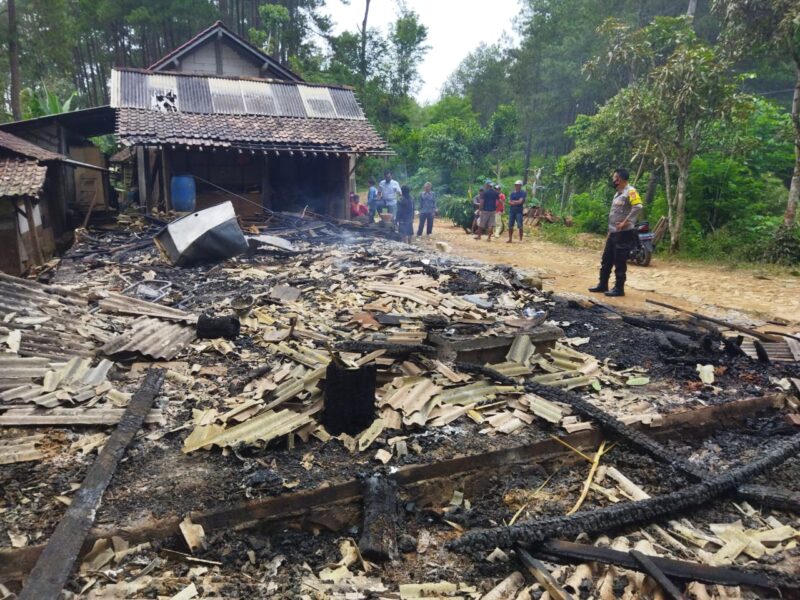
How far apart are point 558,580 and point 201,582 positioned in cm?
202

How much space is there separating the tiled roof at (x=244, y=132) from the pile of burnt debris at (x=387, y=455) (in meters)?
8.16

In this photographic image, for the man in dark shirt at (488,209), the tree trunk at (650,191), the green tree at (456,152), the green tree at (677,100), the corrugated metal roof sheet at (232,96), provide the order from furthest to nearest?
1. the green tree at (456,152)
2. the man in dark shirt at (488,209)
3. the tree trunk at (650,191)
4. the corrugated metal roof sheet at (232,96)
5. the green tree at (677,100)

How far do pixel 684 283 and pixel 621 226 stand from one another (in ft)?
9.78

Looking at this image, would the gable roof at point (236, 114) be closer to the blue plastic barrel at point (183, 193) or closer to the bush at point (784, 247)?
the blue plastic barrel at point (183, 193)

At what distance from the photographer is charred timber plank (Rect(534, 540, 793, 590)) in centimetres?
282

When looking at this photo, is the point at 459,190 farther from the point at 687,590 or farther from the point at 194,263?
the point at 687,590

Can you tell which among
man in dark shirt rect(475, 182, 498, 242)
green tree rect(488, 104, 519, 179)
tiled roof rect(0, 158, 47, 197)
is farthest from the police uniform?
green tree rect(488, 104, 519, 179)

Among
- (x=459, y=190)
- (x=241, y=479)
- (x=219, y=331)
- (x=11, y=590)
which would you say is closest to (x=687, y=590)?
(x=241, y=479)

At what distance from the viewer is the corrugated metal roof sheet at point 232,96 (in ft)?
50.4

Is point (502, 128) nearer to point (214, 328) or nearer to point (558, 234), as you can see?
point (558, 234)

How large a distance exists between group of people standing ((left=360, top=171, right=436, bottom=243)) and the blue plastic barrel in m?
5.60

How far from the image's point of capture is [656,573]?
2820 millimetres

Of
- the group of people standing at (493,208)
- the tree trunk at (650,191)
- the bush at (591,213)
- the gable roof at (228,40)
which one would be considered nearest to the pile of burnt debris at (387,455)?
the group of people standing at (493,208)

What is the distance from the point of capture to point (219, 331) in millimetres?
5984
